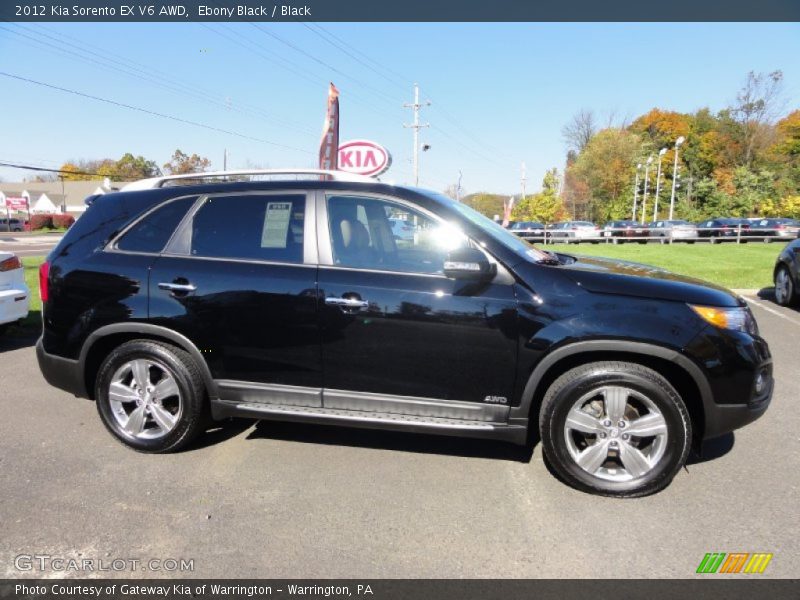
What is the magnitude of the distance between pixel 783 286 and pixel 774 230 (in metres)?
25.4

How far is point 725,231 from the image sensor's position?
30812 mm

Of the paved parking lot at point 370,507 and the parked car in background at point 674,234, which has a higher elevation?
the parked car in background at point 674,234

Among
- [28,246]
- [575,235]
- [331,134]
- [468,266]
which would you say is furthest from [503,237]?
[575,235]

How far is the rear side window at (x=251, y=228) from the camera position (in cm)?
327

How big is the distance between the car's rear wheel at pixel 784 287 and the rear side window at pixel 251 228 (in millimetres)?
8830

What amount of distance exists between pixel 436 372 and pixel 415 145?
33873 mm

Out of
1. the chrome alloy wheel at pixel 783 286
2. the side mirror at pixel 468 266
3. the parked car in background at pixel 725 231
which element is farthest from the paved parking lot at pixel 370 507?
the parked car in background at pixel 725 231

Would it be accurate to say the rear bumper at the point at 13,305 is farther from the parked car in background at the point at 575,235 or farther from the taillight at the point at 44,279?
the parked car in background at the point at 575,235

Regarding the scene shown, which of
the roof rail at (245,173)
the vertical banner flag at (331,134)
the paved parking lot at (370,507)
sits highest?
the vertical banner flag at (331,134)

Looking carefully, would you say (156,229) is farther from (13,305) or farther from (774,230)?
(774,230)

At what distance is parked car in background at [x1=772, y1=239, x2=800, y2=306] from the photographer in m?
8.32

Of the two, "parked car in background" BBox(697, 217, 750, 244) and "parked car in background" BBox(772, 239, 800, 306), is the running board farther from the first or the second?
"parked car in background" BBox(697, 217, 750, 244)

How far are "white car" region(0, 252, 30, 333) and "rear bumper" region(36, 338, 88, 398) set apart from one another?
2708 mm

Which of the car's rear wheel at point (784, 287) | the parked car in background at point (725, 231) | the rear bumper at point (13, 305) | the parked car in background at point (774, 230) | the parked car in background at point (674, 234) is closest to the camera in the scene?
the rear bumper at point (13, 305)
